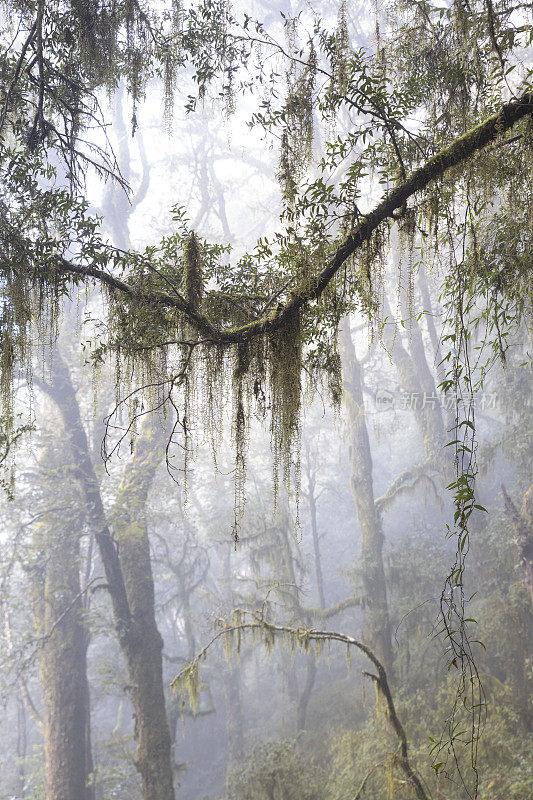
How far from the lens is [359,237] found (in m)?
2.70

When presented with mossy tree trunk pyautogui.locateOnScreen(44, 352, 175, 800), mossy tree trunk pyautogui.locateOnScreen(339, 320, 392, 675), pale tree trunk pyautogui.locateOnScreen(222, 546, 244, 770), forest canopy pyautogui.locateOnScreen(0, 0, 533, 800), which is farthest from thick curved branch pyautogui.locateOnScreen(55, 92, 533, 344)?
pale tree trunk pyautogui.locateOnScreen(222, 546, 244, 770)

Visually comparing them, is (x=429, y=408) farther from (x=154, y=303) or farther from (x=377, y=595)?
(x=154, y=303)

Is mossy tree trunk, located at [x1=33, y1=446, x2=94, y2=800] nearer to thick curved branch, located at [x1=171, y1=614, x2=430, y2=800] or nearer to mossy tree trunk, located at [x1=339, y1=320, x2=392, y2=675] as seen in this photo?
thick curved branch, located at [x1=171, y1=614, x2=430, y2=800]

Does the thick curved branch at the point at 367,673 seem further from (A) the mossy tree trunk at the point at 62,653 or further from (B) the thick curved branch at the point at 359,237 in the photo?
(A) the mossy tree trunk at the point at 62,653

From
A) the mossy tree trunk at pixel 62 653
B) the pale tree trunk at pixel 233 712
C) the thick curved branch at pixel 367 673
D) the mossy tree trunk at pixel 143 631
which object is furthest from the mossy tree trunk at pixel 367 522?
the mossy tree trunk at pixel 62 653

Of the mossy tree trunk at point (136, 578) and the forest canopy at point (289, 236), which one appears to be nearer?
the forest canopy at point (289, 236)

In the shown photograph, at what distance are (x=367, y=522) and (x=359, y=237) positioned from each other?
30.8 feet

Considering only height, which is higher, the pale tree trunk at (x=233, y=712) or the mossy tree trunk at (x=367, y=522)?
the mossy tree trunk at (x=367, y=522)

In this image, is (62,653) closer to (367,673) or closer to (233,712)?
(233,712)

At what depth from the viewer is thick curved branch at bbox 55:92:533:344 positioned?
2234 mm

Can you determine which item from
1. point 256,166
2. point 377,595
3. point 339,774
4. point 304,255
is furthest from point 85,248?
point 256,166

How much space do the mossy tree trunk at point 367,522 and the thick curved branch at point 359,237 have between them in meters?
8.13

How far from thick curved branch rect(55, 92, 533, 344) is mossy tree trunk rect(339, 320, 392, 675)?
26.7 ft

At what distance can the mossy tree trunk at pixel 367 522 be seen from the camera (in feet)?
32.0
